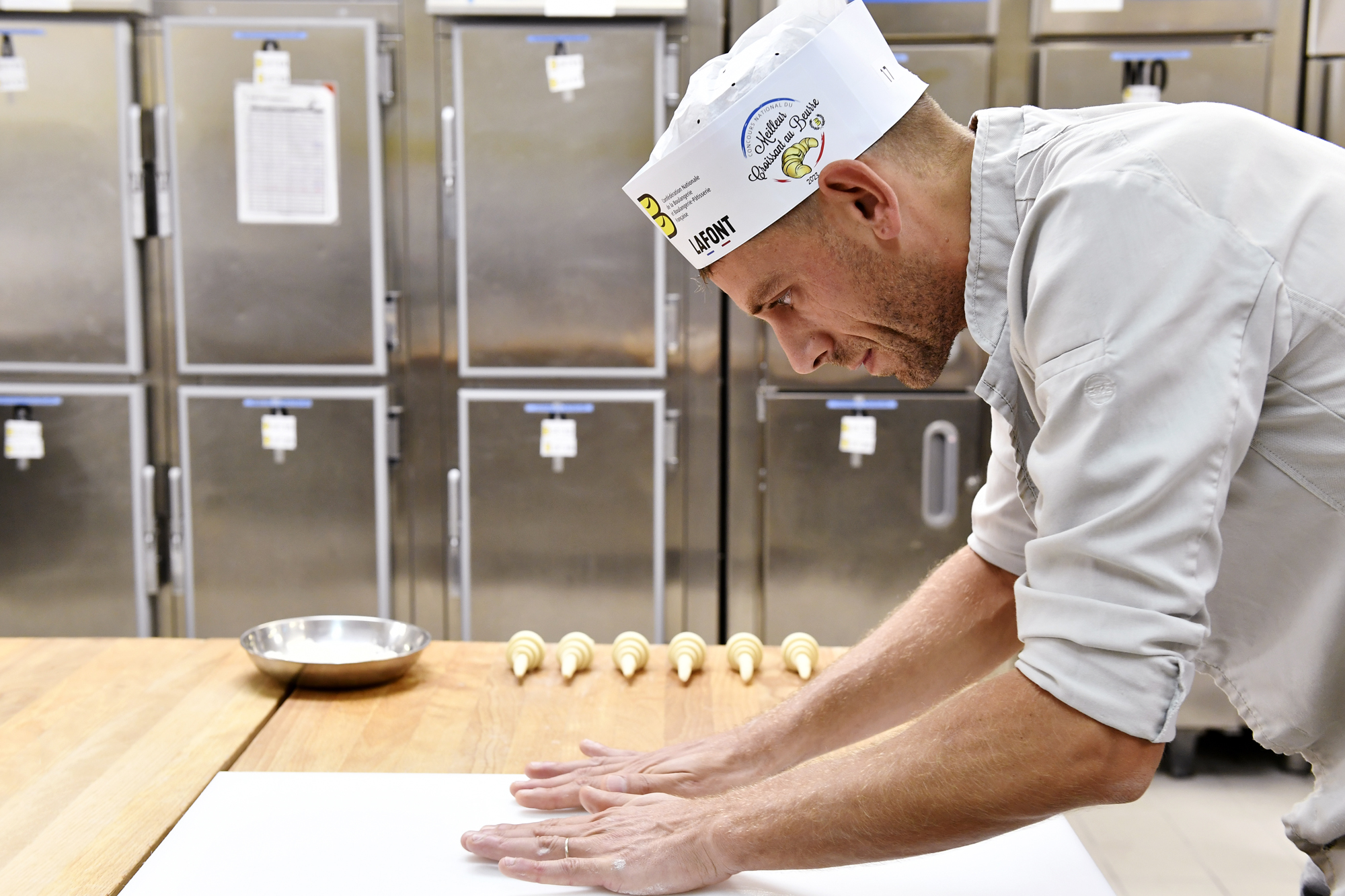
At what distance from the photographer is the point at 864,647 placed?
1319mm

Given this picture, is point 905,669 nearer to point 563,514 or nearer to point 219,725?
point 219,725

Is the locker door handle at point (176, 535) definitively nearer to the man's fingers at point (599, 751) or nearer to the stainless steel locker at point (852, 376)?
the stainless steel locker at point (852, 376)

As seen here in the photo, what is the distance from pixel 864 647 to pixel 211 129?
2.59 metres

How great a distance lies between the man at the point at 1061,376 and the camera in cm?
76

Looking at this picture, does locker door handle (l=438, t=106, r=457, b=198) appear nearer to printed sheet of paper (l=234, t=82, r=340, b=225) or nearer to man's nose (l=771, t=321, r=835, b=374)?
printed sheet of paper (l=234, t=82, r=340, b=225)

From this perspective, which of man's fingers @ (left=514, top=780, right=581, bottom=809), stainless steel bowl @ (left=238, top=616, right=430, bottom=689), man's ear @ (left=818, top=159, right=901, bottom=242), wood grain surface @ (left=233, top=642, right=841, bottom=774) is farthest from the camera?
stainless steel bowl @ (left=238, top=616, right=430, bottom=689)

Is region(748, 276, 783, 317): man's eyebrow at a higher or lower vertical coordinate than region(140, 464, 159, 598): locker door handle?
higher

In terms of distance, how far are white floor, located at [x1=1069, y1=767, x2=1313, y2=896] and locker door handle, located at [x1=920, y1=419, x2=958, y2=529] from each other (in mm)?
A: 865

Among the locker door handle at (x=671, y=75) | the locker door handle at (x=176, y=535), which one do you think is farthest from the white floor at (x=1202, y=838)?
the locker door handle at (x=176, y=535)

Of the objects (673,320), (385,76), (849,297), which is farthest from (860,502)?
(849,297)

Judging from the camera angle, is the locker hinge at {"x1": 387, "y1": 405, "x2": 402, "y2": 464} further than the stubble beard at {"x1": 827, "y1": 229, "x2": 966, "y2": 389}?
Yes

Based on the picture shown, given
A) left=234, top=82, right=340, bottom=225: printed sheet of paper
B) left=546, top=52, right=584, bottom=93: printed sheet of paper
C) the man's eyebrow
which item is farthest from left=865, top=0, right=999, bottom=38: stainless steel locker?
the man's eyebrow

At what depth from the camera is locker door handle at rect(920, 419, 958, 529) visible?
313 cm

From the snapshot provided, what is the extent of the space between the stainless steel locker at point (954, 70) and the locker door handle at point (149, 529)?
2434 millimetres
